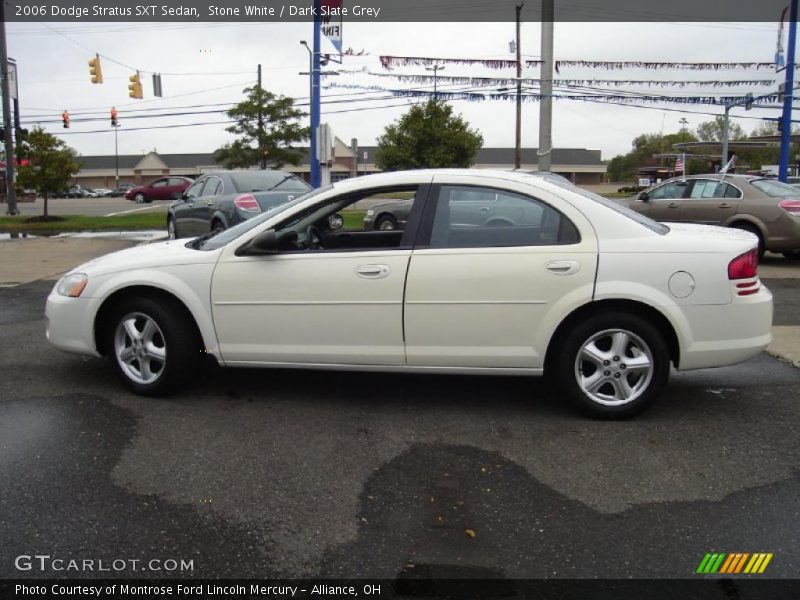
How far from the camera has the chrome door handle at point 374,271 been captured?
4.29 metres

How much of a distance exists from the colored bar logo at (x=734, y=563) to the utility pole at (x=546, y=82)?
10338 mm

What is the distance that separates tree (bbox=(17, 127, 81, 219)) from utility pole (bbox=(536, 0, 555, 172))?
49.0ft

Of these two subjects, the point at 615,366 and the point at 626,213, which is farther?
the point at 626,213

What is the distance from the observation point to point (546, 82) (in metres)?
12.3

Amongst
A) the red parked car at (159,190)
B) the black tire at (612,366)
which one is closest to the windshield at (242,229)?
the black tire at (612,366)

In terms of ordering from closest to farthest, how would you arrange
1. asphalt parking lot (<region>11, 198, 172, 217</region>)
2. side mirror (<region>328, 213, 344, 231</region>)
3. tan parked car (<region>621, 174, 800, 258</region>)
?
side mirror (<region>328, 213, 344, 231</region>), tan parked car (<region>621, 174, 800, 258</region>), asphalt parking lot (<region>11, 198, 172, 217</region>)

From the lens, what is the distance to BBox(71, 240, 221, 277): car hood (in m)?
4.59

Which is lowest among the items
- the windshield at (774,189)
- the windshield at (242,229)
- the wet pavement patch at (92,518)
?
the wet pavement patch at (92,518)

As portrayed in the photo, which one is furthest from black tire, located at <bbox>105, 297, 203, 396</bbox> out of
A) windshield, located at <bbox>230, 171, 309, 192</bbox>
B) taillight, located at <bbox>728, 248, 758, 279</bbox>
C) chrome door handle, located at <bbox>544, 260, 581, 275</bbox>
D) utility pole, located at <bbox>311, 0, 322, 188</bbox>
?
utility pole, located at <bbox>311, 0, 322, 188</bbox>

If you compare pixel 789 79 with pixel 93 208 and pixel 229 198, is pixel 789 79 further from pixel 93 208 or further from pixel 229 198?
pixel 93 208

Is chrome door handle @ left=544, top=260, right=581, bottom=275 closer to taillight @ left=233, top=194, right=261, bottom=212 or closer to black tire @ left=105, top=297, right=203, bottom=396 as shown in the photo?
black tire @ left=105, top=297, right=203, bottom=396

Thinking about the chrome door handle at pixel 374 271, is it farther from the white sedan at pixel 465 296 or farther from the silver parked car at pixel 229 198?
the silver parked car at pixel 229 198
